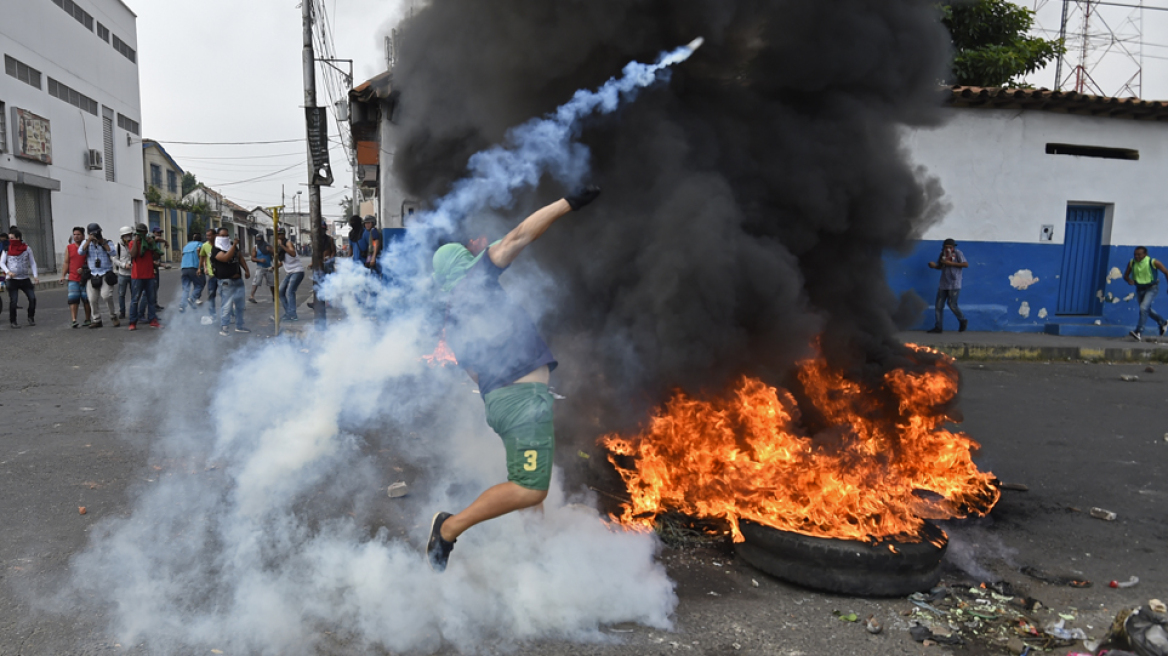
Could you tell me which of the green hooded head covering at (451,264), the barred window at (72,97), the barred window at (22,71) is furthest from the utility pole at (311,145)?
the barred window at (72,97)

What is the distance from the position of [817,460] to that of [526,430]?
1.74 metres

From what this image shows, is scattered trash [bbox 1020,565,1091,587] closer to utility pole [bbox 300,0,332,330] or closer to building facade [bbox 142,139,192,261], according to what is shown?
utility pole [bbox 300,0,332,330]

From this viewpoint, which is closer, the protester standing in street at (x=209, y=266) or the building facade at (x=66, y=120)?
the protester standing in street at (x=209, y=266)

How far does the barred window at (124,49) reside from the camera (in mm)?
33000

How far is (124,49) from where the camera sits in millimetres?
34219

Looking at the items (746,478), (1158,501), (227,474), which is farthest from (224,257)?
(1158,501)

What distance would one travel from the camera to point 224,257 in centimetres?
1030

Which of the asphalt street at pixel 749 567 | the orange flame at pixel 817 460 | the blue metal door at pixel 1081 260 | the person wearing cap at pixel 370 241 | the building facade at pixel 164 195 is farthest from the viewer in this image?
the building facade at pixel 164 195

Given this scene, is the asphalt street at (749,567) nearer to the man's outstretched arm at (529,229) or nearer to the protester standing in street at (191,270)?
the man's outstretched arm at (529,229)

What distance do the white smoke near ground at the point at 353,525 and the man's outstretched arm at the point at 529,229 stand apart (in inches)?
41.1

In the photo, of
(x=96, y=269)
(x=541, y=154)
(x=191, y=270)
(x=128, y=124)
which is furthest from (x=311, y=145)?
(x=128, y=124)

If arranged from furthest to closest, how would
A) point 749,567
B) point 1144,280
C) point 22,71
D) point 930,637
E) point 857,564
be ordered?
point 22,71 → point 1144,280 → point 749,567 → point 857,564 → point 930,637

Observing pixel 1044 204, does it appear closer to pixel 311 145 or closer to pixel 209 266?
pixel 311 145

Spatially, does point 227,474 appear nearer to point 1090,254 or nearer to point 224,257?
point 224,257
